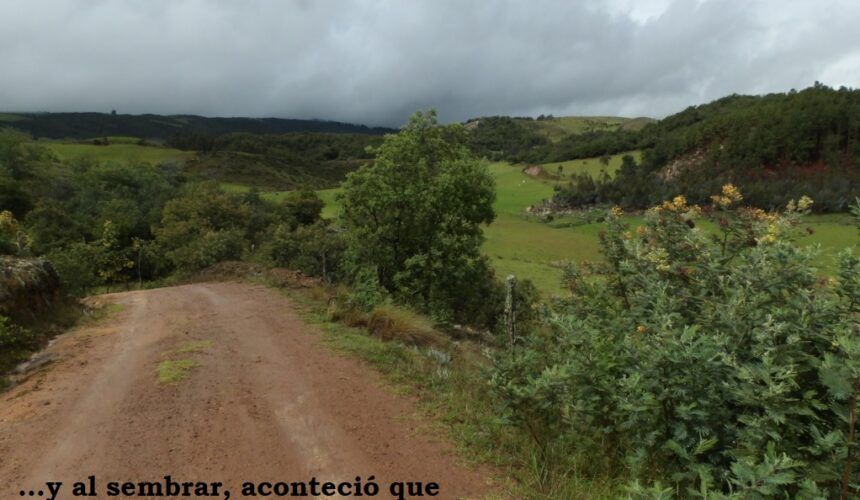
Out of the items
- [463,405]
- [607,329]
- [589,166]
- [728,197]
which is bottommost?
[463,405]

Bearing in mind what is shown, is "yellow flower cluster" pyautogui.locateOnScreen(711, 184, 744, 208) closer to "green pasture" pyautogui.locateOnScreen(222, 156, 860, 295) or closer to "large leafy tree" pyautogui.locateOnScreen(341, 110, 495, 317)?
"large leafy tree" pyautogui.locateOnScreen(341, 110, 495, 317)

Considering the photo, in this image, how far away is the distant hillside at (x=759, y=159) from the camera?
264 ft

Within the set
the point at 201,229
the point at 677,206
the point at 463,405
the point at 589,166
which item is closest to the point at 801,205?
the point at 677,206

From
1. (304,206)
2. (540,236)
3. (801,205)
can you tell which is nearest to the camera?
(801,205)

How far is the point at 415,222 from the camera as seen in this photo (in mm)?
17281

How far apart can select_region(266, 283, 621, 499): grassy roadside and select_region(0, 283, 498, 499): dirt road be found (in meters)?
0.26

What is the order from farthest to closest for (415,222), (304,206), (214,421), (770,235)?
(304,206), (415,222), (214,421), (770,235)

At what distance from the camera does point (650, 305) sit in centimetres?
486

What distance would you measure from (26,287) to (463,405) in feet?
32.5

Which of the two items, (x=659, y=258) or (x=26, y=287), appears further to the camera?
(x=26, y=287)

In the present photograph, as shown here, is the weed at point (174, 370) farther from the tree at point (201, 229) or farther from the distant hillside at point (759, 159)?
the distant hillside at point (759, 159)

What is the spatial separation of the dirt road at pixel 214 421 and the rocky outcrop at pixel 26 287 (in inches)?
46.6

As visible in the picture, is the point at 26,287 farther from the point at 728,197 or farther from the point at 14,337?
the point at 728,197

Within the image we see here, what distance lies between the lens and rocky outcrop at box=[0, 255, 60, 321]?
10.1 metres
